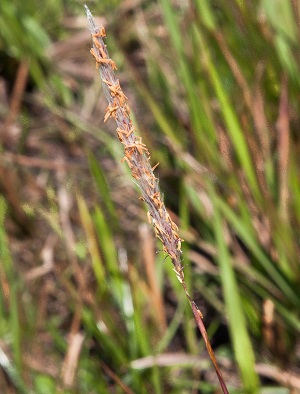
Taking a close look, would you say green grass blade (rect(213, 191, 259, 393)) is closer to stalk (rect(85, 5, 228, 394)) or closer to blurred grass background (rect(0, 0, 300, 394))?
blurred grass background (rect(0, 0, 300, 394))

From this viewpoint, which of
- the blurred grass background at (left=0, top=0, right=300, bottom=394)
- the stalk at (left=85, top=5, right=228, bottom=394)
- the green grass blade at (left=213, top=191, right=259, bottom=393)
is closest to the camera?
the stalk at (left=85, top=5, right=228, bottom=394)

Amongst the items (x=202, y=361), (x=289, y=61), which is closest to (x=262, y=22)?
(x=289, y=61)

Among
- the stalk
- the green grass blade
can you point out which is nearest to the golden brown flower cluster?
the stalk

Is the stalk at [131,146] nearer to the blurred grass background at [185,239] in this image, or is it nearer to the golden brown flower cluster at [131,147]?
the golden brown flower cluster at [131,147]

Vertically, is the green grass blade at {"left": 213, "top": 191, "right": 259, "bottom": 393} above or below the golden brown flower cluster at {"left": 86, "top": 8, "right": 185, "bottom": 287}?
below

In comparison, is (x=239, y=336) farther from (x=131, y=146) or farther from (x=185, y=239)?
(x=131, y=146)

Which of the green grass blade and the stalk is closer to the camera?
the stalk

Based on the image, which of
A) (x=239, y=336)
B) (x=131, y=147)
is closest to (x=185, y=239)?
(x=239, y=336)

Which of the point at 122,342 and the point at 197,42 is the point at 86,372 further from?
the point at 197,42

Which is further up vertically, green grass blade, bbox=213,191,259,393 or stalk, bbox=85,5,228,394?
stalk, bbox=85,5,228,394

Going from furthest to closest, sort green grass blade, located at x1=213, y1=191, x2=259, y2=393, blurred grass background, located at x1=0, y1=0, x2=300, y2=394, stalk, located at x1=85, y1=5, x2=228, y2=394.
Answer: blurred grass background, located at x1=0, y1=0, x2=300, y2=394 → green grass blade, located at x1=213, y1=191, x2=259, y2=393 → stalk, located at x1=85, y1=5, x2=228, y2=394
